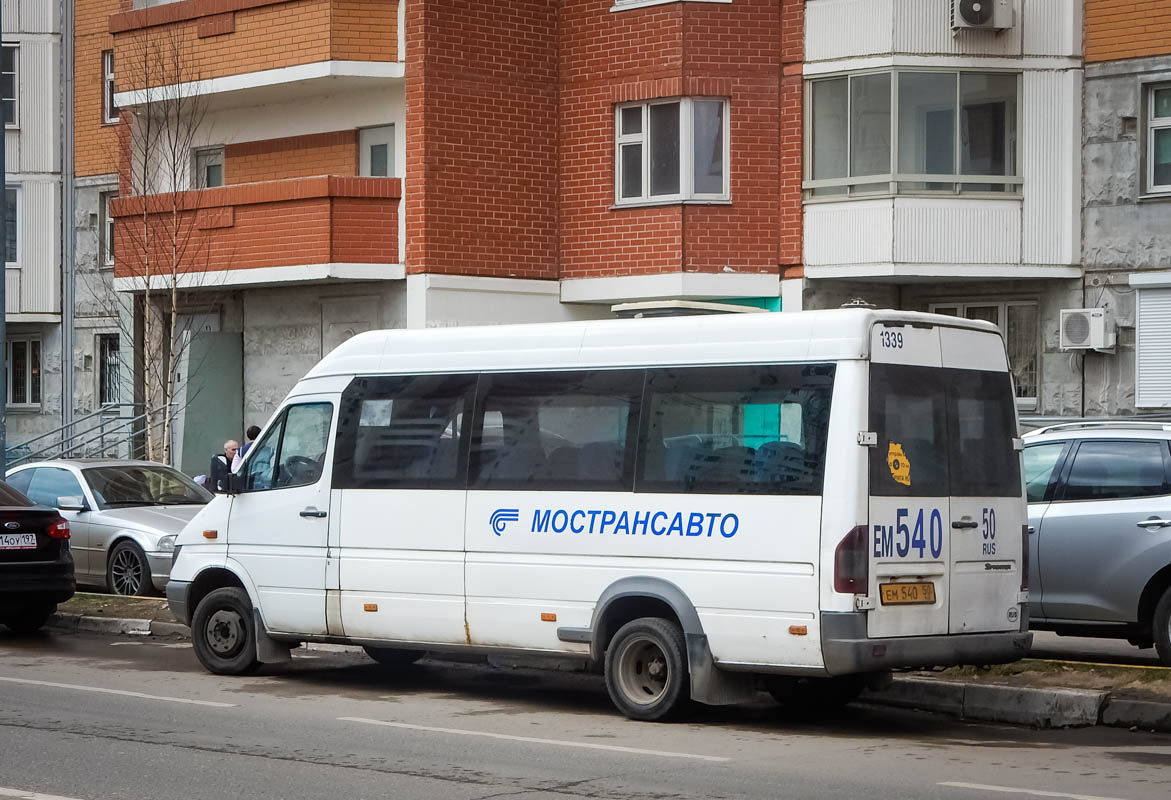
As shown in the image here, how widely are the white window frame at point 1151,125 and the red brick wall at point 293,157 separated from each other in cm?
1079

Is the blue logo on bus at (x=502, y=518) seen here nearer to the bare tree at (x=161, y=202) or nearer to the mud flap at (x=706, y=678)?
the mud flap at (x=706, y=678)

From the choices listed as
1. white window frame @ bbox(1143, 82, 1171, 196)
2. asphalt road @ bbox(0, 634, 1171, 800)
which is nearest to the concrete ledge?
asphalt road @ bbox(0, 634, 1171, 800)

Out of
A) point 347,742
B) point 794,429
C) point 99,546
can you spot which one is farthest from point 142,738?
point 99,546

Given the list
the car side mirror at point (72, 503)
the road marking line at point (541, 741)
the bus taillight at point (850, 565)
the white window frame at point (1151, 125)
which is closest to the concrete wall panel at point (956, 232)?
the white window frame at point (1151, 125)

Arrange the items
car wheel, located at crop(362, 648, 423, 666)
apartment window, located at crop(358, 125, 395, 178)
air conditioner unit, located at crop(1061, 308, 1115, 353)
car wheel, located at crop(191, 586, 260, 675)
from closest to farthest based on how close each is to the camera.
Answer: car wheel, located at crop(191, 586, 260, 675), car wheel, located at crop(362, 648, 423, 666), air conditioner unit, located at crop(1061, 308, 1115, 353), apartment window, located at crop(358, 125, 395, 178)

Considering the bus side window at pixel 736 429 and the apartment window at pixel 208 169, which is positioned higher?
the apartment window at pixel 208 169

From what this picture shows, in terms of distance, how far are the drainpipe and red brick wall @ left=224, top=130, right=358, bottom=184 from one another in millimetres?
8403

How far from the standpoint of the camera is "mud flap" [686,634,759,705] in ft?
35.2

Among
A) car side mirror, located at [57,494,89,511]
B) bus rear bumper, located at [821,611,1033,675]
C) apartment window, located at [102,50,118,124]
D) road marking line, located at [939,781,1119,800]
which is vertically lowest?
road marking line, located at [939,781,1119,800]

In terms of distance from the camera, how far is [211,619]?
13.5 meters

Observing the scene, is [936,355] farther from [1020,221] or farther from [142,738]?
[1020,221]

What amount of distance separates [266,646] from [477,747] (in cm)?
368

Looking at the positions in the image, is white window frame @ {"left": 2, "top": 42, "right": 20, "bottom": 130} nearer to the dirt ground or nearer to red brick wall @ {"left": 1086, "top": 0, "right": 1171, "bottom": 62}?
the dirt ground

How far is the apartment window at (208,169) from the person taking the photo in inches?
1117
